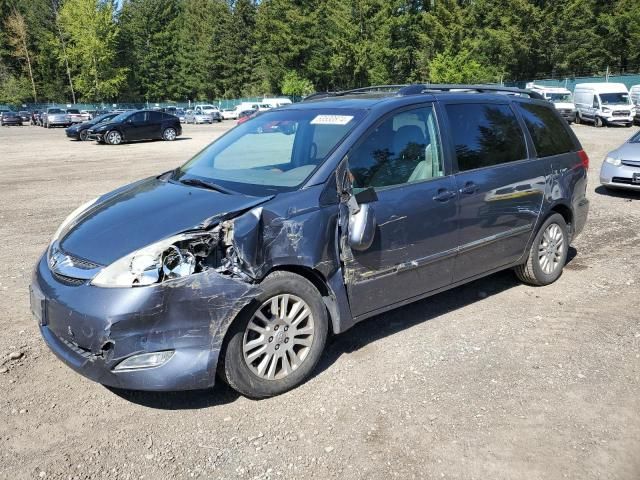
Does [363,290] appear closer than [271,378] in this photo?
No

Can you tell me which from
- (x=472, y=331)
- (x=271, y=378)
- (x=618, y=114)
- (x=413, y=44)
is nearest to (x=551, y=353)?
(x=472, y=331)

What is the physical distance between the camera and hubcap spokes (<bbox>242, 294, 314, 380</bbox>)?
134 inches

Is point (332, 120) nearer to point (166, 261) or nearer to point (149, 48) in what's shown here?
point (166, 261)

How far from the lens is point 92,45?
228ft

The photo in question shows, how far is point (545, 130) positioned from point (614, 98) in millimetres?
29231

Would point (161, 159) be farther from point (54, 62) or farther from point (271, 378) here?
point (54, 62)

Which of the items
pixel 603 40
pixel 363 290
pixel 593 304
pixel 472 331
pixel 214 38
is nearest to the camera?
pixel 363 290

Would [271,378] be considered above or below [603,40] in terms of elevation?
below

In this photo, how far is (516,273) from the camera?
554cm

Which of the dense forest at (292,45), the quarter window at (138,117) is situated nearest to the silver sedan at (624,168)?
the quarter window at (138,117)

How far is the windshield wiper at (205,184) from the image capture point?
3813 millimetres

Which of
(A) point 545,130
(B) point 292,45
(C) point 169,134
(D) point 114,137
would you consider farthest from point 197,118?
(A) point 545,130

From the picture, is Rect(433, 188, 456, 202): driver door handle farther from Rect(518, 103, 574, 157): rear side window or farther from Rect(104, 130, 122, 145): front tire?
Rect(104, 130, 122, 145): front tire

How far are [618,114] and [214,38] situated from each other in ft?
226
